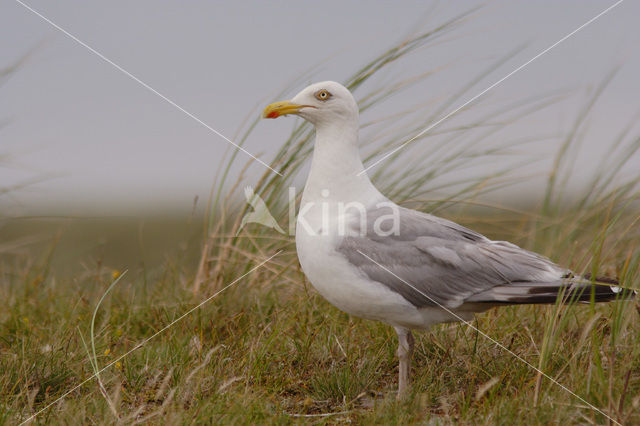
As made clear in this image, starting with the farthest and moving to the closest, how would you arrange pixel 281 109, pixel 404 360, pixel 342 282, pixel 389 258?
pixel 281 109
pixel 404 360
pixel 389 258
pixel 342 282

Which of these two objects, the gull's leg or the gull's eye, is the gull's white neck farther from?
the gull's leg

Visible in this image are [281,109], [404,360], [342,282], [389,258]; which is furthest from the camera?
[281,109]

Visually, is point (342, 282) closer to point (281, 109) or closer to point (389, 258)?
point (389, 258)

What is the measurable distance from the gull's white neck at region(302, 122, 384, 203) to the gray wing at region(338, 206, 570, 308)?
20cm

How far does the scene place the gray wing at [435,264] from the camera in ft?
14.4

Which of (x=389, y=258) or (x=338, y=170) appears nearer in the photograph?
(x=389, y=258)

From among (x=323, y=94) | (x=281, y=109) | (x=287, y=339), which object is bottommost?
(x=287, y=339)

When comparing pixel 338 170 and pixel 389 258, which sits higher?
pixel 338 170

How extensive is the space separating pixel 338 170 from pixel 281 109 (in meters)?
0.63

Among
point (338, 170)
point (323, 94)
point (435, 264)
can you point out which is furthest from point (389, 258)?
point (323, 94)

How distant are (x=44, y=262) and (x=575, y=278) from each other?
530cm

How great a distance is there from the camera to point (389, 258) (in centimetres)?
443

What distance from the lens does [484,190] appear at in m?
6.52

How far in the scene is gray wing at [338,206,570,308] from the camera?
4375mm
